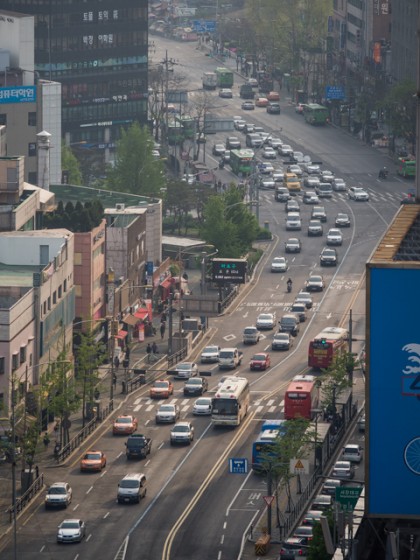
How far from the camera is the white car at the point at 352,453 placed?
150875 mm

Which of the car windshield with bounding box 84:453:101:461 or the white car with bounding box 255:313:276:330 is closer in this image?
the car windshield with bounding box 84:453:101:461

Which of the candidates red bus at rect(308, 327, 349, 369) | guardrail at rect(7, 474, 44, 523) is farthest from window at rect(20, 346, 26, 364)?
red bus at rect(308, 327, 349, 369)

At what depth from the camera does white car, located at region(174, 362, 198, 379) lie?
584 feet

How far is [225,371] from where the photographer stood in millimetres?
182000

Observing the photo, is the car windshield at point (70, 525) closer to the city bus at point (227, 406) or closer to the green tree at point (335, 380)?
the city bus at point (227, 406)

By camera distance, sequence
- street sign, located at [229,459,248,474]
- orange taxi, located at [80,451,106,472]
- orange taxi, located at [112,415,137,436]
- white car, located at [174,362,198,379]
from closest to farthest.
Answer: street sign, located at [229,459,248,474] → orange taxi, located at [80,451,106,472] → orange taxi, located at [112,415,137,436] → white car, located at [174,362,198,379]

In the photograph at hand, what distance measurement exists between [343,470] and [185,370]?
3428 cm

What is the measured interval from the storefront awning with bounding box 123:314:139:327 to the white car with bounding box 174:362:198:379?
517 inches

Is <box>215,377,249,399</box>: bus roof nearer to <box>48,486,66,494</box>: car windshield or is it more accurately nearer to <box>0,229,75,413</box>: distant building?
<box>0,229,75,413</box>: distant building

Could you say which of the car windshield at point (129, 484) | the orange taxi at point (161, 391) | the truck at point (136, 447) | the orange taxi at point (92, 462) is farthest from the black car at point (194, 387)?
the car windshield at point (129, 484)

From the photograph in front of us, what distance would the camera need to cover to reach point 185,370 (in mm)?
178250

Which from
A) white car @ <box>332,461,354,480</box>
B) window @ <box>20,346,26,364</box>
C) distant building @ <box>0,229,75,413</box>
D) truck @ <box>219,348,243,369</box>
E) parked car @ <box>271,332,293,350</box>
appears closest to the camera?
white car @ <box>332,461,354,480</box>

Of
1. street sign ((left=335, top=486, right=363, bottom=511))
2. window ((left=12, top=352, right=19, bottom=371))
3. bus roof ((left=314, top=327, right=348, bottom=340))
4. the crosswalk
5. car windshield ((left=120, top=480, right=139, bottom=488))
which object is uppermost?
street sign ((left=335, top=486, right=363, bottom=511))

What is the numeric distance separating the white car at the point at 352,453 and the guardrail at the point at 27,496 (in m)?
19.7
